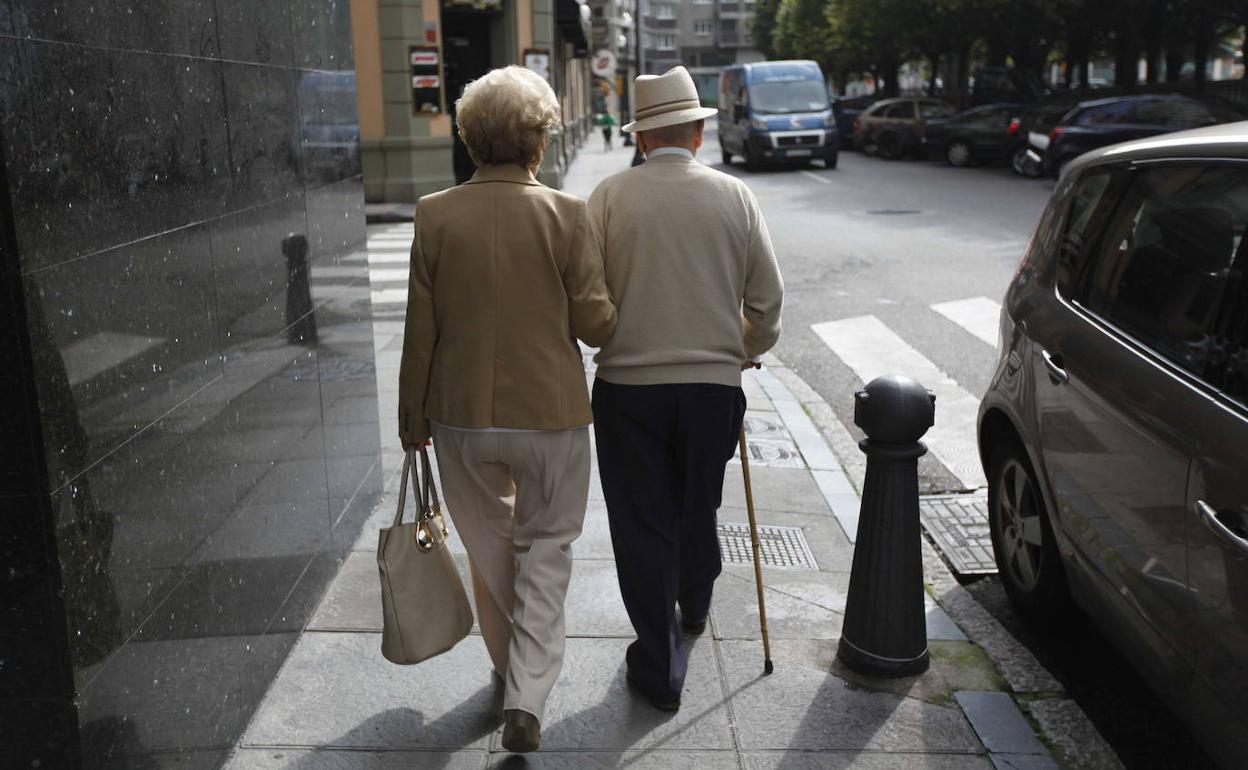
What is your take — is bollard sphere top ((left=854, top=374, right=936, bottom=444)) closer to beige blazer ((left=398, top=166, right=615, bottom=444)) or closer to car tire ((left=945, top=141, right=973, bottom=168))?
beige blazer ((left=398, top=166, right=615, bottom=444))

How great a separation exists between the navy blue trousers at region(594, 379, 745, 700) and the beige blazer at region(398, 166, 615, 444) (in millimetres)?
272

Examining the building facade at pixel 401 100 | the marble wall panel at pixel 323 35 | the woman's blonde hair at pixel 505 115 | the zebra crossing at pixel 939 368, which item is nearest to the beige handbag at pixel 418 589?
the woman's blonde hair at pixel 505 115

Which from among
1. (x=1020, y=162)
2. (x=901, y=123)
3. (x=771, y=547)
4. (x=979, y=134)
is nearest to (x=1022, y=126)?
(x=979, y=134)

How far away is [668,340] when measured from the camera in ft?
11.4

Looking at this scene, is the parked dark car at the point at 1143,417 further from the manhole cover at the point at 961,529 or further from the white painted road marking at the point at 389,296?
the white painted road marking at the point at 389,296

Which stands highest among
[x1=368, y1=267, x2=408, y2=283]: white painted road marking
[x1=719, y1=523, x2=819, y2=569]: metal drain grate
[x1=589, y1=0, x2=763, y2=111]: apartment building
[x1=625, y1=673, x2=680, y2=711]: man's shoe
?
[x1=589, y1=0, x2=763, y2=111]: apartment building

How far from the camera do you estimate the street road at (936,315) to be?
417cm

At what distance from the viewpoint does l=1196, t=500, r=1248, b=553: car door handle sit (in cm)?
273

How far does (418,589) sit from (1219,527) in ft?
6.57

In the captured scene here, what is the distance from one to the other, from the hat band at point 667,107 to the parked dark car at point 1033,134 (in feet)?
72.7

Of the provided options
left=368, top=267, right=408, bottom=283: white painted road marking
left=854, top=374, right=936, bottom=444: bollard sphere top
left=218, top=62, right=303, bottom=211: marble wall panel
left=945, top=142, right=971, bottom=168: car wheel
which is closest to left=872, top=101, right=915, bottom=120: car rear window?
left=945, top=142, right=971, bottom=168: car wheel

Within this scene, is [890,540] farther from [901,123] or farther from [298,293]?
[901,123]

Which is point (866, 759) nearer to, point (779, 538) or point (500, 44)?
point (779, 538)

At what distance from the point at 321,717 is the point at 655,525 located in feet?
3.70
